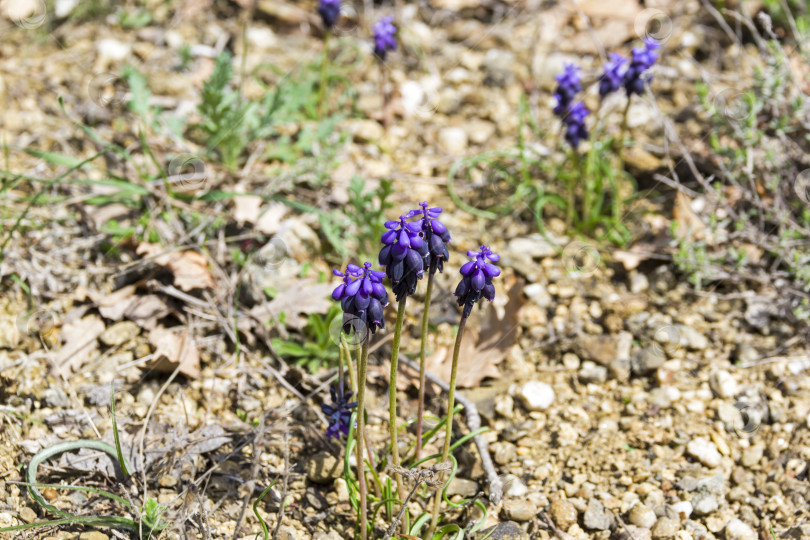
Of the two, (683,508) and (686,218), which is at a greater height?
(686,218)

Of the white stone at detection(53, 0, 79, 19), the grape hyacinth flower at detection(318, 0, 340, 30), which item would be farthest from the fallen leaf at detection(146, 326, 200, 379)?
the white stone at detection(53, 0, 79, 19)

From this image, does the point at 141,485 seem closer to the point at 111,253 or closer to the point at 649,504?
the point at 111,253

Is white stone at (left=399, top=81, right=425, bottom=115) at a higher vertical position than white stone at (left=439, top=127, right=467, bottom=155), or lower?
higher

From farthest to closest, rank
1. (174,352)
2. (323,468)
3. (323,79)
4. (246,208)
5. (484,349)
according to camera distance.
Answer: (323,79)
(246,208)
(484,349)
(174,352)
(323,468)

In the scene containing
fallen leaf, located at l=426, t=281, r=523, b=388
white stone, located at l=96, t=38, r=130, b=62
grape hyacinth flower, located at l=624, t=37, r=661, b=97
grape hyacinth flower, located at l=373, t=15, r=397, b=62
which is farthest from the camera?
white stone, located at l=96, t=38, r=130, b=62

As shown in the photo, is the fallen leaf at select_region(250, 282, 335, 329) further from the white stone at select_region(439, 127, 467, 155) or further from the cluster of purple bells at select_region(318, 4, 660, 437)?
the white stone at select_region(439, 127, 467, 155)

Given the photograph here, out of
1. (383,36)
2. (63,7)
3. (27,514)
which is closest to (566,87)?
(383,36)

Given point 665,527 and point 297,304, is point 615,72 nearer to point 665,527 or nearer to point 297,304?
point 297,304
